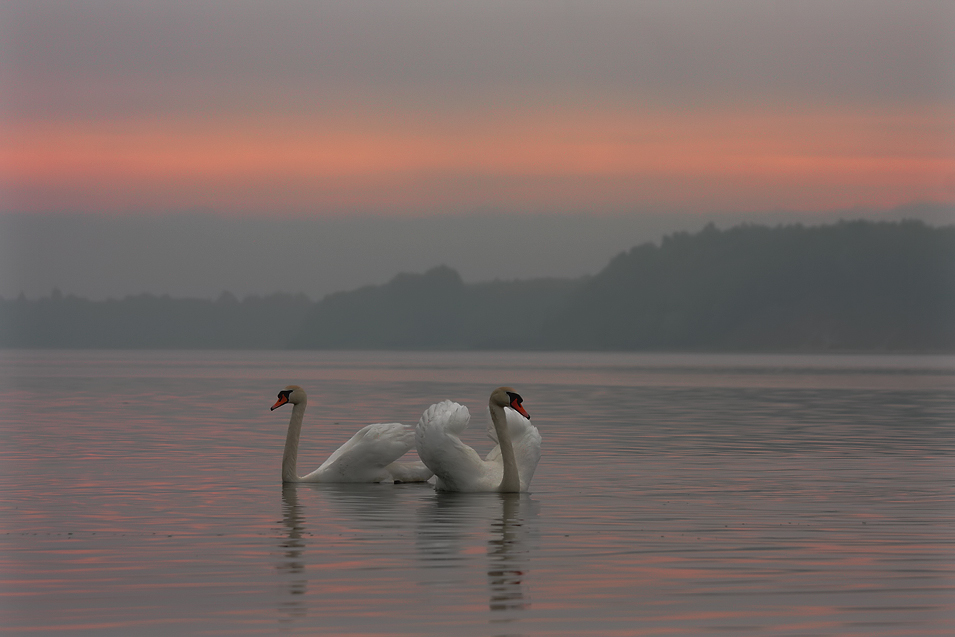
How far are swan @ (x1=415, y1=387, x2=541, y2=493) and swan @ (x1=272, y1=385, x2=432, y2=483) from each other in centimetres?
115

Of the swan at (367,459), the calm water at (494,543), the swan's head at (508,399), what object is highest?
the swan's head at (508,399)

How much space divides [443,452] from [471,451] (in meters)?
0.73

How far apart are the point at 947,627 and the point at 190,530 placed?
9.58 meters

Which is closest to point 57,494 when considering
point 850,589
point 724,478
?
point 724,478

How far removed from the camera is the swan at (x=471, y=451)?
897 inches

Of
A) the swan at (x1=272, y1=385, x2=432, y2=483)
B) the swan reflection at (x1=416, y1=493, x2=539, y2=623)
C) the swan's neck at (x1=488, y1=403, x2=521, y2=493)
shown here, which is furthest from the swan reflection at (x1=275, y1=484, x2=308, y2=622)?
the swan's neck at (x1=488, y1=403, x2=521, y2=493)

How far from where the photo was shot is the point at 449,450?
22844 millimetres

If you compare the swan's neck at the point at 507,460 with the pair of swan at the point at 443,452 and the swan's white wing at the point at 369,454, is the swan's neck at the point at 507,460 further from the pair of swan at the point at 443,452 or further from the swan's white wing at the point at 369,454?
the swan's white wing at the point at 369,454

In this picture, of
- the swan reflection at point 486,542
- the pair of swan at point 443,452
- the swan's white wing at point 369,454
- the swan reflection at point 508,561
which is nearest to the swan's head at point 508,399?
the pair of swan at point 443,452

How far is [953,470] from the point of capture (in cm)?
2875

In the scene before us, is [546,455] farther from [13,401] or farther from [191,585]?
[13,401]

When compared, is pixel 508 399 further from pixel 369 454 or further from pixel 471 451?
pixel 369 454

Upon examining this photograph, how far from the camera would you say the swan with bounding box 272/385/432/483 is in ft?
80.4

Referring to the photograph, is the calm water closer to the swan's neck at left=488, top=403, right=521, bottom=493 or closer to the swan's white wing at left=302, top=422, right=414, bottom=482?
the swan's neck at left=488, top=403, right=521, bottom=493
